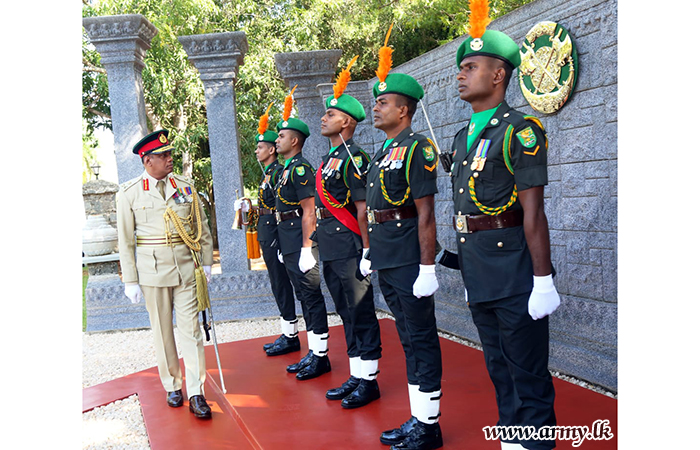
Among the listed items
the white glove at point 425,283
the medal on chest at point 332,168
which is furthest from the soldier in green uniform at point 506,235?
the medal on chest at point 332,168

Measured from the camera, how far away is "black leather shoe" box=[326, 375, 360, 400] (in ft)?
13.5

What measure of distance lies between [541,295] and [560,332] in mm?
2232

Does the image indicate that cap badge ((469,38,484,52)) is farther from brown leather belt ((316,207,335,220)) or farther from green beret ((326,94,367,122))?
brown leather belt ((316,207,335,220))

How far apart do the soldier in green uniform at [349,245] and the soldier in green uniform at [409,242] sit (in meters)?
0.54

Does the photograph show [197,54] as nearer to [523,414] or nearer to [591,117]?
[591,117]

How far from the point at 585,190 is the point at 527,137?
1.85 meters

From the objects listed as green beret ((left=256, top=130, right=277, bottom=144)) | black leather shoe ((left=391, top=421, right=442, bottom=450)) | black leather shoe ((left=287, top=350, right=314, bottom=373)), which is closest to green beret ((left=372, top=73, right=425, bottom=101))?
black leather shoe ((left=391, top=421, right=442, bottom=450))

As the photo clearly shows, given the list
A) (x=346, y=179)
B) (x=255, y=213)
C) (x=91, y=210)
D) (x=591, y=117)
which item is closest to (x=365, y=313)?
(x=346, y=179)

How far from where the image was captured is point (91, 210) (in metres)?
12.9

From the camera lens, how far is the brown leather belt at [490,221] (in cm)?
256

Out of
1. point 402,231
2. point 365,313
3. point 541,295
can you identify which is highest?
point 402,231

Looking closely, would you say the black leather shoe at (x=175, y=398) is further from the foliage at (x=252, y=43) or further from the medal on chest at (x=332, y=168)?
the foliage at (x=252, y=43)

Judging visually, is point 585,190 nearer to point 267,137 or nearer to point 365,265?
point 365,265

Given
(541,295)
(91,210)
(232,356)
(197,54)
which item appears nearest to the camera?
(541,295)
